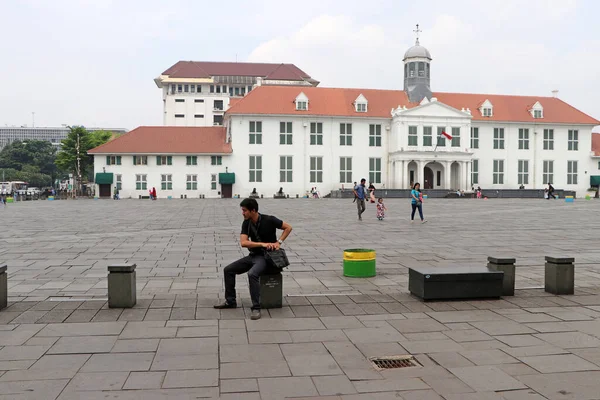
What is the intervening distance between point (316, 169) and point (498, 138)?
23.2m

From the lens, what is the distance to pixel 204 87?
100000mm

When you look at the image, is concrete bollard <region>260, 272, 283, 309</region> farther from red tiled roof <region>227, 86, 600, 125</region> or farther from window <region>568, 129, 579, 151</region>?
window <region>568, 129, 579, 151</region>

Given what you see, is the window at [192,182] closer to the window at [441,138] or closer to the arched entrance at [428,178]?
the arched entrance at [428,178]

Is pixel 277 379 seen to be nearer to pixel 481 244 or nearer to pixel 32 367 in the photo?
pixel 32 367

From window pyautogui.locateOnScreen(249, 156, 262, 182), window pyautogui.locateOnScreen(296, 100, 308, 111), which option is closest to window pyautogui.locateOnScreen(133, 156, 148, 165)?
window pyautogui.locateOnScreen(249, 156, 262, 182)

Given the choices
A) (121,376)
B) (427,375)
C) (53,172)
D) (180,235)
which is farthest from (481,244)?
(53,172)

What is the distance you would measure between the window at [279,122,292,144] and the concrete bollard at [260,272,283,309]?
55.4 m

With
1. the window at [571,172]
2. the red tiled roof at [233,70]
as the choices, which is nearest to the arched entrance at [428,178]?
the window at [571,172]

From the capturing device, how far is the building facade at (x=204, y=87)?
98.6m

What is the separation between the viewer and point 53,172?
125m

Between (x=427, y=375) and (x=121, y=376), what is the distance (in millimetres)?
2842

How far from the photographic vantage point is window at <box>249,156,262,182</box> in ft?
203

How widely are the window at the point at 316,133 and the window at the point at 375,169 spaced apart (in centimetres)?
653

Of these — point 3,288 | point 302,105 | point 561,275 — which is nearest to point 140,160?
point 302,105
